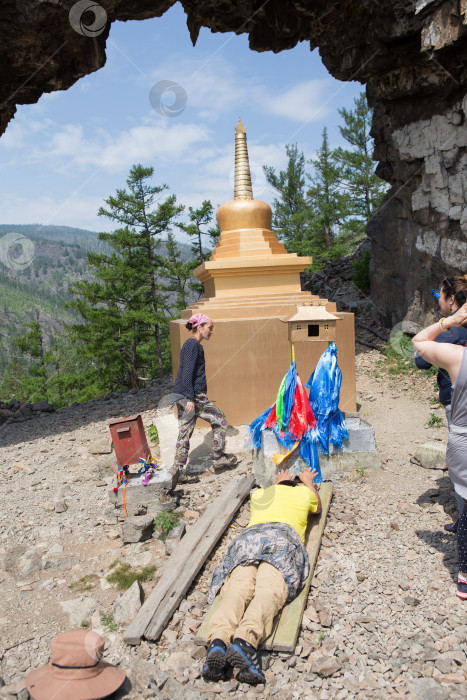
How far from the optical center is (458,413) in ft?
10.8

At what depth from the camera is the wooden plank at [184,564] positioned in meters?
3.34

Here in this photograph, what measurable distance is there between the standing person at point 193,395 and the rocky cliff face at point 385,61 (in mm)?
7043

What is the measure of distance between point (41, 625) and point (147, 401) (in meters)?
7.30

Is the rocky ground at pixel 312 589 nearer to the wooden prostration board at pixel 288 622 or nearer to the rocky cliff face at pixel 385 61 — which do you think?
the wooden prostration board at pixel 288 622

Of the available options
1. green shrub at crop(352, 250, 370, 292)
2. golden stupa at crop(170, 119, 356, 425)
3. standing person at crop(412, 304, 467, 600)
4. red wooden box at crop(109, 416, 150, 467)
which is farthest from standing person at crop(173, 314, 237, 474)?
green shrub at crop(352, 250, 370, 292)

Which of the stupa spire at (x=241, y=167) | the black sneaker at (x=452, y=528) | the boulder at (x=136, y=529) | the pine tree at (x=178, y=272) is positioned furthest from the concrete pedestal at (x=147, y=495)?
the pine tree at (x=178, y=272)

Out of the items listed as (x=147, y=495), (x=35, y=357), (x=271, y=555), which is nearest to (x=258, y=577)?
(x=271, y=555)

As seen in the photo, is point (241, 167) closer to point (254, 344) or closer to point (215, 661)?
point (254, 344)

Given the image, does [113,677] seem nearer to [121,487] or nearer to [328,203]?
[121,487]

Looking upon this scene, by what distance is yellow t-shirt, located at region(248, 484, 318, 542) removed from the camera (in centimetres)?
381

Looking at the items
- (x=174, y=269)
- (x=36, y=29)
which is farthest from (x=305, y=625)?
(x=174, y=269)

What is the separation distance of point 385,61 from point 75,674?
40.2 ft

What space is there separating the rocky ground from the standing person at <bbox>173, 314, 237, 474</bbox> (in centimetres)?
42

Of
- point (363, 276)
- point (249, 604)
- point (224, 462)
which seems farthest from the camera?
point (363, 276)
